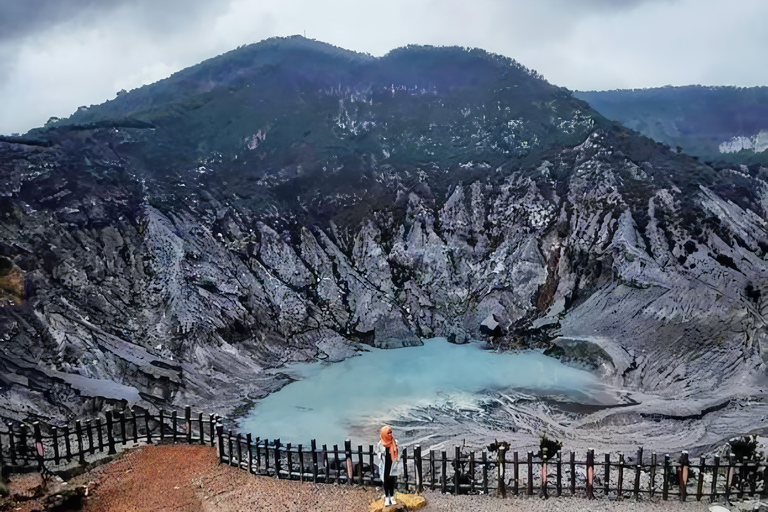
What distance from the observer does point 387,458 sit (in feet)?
23.5

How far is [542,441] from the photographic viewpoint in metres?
11.1

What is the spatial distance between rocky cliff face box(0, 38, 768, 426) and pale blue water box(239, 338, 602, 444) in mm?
856

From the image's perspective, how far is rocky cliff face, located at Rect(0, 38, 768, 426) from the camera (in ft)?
45.4

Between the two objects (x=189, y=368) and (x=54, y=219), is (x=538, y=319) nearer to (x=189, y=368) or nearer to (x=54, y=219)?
(x=189, y=368)

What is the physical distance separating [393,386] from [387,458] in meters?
7.18

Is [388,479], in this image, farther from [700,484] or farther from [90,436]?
[90,436]

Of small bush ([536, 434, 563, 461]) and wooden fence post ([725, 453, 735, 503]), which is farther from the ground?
wooden fence post ([725, 453, 735, 503])

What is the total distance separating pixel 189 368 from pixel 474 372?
8.28 metres

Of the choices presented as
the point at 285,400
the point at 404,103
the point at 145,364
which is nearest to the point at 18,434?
the point at 145,364

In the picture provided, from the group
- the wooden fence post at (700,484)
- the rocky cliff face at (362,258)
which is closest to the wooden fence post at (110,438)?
the rocky cliff face at (362,258)

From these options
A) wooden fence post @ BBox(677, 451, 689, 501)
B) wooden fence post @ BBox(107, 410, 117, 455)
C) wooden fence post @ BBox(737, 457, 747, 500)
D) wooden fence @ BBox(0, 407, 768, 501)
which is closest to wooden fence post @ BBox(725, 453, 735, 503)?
wooden fence @ BBox(0, 407, 768, 501)

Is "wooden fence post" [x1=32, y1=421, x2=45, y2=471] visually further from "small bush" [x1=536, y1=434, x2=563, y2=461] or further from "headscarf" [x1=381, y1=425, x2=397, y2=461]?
"small bush" [x1=536, y1=434, x2=563, y2=461]

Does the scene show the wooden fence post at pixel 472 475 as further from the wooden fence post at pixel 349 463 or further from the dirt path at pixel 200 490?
the wooden fence post at pixel 349 463

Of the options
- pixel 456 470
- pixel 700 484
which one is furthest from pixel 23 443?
pixel 700 484
